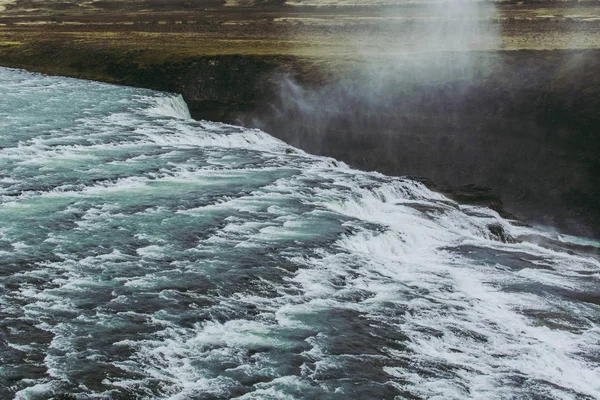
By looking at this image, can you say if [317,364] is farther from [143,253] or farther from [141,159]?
[141,159]

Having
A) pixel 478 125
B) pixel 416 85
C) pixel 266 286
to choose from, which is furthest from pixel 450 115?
pixel 266 286

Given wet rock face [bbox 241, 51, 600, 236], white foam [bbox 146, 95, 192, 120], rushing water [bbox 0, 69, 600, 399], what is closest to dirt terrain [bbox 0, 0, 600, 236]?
wet rock face [bbox 241, 51, 600, 236]

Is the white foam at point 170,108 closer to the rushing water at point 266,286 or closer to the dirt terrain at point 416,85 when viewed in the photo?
the dirt terrain at point 416,85

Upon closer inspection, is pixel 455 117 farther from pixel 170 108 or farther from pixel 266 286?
pixel 266 286

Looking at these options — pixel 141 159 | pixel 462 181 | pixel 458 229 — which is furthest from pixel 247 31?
pixel 458 229

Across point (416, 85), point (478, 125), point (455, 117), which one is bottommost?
point (478, 125)

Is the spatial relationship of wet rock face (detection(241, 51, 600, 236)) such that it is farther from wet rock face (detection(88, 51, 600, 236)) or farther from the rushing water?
the rushing water
